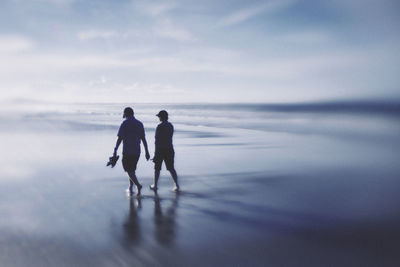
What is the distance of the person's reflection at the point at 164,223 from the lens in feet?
16.3

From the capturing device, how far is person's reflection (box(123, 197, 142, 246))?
4.89 meters

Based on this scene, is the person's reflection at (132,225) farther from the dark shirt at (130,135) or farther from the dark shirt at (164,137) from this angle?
the dark shirt at (164,137)

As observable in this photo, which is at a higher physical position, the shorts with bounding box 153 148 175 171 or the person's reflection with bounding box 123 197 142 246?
the shorts with bounding box 153 148 175 171

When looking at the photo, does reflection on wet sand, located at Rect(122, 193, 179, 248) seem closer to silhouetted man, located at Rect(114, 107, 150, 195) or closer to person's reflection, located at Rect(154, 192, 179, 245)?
person's reflection, located at Rect(154, 192, 179, 245)

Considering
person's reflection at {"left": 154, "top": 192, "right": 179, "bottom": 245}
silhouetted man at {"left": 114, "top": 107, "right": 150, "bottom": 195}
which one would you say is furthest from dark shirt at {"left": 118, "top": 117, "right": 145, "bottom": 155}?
person's reflection at {"left": 154, "top": 192, "right": 179, "bottom": 245}

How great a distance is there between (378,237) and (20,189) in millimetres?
7457

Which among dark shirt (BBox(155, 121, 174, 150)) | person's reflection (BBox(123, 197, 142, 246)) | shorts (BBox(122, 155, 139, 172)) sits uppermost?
dark shirt (BBox(155, 121, 174, 150))

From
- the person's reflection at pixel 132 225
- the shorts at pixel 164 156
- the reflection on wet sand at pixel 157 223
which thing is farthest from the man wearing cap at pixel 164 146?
the person's reflection at pixel 132 225

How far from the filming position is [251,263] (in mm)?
4184

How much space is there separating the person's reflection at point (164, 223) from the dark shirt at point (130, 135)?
1.28 meters

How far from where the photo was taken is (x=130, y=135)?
295 inches

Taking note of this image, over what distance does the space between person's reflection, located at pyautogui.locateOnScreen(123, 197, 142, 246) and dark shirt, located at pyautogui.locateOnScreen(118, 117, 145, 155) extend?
1173mm

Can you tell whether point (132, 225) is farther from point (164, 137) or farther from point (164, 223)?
point (164, 137)

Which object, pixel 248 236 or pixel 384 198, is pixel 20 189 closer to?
pixel 248 236
